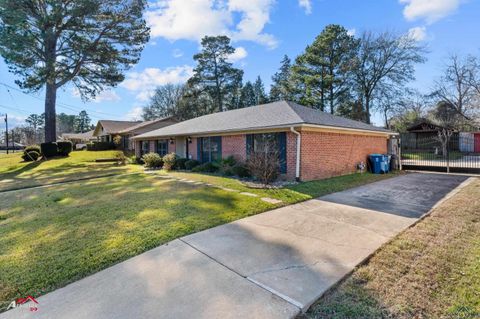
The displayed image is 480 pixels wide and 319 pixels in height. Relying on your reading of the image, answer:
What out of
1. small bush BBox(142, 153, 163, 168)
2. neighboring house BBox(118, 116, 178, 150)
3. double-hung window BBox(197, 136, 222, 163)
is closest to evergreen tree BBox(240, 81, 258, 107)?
neighboring house BBox(118, 116, 178, 150)

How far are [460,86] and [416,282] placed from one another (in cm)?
3720

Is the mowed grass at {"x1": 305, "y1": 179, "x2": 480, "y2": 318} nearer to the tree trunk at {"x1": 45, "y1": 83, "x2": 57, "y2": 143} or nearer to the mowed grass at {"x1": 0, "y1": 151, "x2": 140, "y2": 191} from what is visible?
the mowed grass at {"x1": 0, "y1": 151, "x2": 140, "y2": 191}

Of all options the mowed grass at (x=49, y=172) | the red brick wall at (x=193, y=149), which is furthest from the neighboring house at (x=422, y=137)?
the mowed grass at (x=49, y=172)

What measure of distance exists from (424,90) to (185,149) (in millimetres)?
32264

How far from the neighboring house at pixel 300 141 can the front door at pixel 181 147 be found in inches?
68.6

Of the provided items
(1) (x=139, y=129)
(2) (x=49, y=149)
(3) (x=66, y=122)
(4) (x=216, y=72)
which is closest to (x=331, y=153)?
(1) (x=139, y=129)

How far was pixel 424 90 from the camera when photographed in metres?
31.0

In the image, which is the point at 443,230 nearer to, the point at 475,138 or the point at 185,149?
the point at 185,149

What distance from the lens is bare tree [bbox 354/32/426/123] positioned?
26281 millimetres

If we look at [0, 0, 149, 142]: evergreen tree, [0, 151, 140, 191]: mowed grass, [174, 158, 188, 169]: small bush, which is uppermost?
[0, 0, 149, 142]: evergreen tree

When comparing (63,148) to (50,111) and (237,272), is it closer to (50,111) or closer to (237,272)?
(50,111)

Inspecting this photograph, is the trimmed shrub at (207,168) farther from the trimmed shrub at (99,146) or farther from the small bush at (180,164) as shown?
the trimmed shrub at (99,146)

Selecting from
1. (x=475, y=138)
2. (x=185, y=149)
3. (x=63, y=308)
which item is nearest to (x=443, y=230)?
(x=63, y=308)
